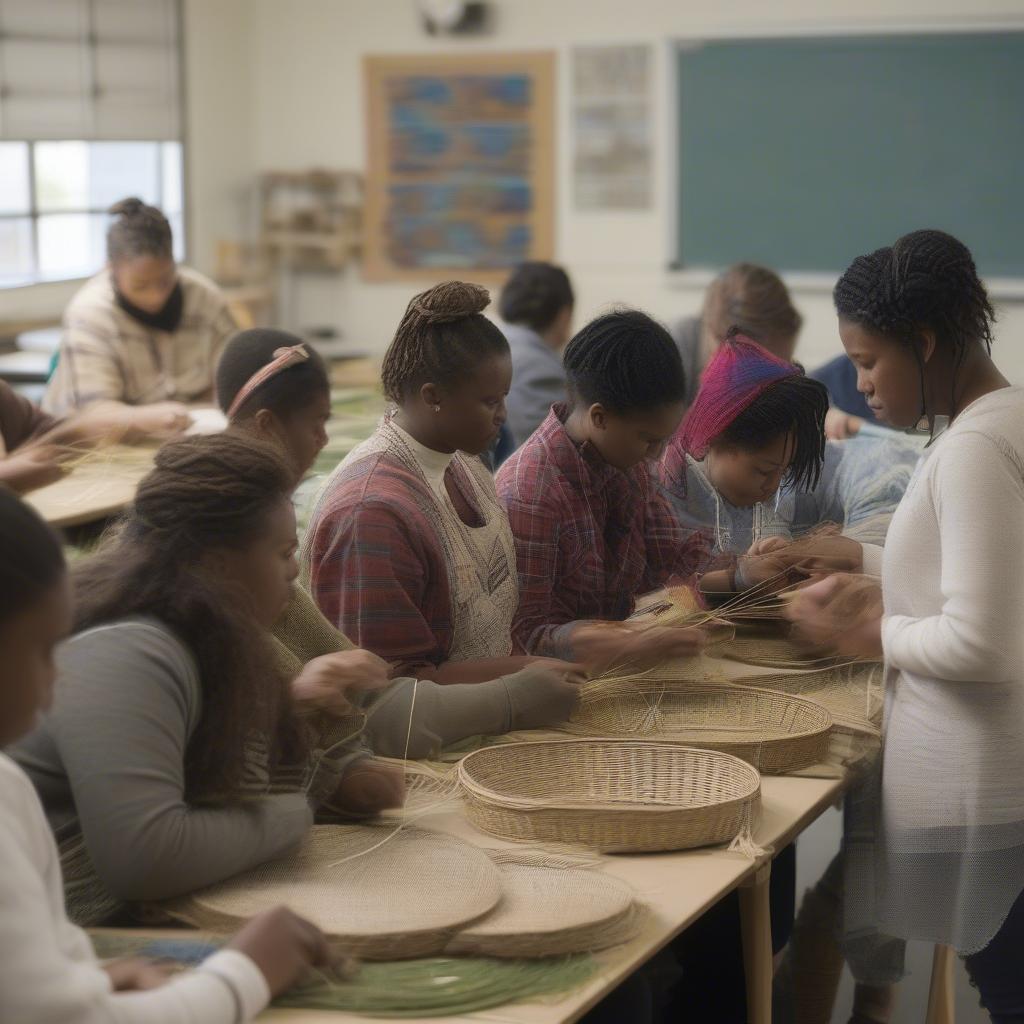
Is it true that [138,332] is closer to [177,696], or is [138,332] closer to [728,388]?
[728,388]

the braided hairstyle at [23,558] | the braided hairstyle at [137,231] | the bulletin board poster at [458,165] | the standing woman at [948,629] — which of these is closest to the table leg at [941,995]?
the standing woman at [948,629]

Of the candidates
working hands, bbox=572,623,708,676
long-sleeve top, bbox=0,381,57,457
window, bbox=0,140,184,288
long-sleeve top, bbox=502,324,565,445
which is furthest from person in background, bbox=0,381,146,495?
window, bbox=0,140,184,288

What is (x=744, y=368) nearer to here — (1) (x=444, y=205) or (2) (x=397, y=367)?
(2) (x=397, y=367)

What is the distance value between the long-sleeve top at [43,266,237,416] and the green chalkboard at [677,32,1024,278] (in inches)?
133

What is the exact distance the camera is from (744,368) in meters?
2.68

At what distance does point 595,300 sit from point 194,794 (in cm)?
642

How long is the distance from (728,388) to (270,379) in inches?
31.7

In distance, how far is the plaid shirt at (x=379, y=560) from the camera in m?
2.08

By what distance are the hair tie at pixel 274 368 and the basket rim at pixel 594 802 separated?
84cm

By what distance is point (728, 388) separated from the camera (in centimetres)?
266

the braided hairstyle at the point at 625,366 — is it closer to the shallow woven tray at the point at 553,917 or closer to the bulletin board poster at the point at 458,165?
the shallow woven tray at the point at 553,917

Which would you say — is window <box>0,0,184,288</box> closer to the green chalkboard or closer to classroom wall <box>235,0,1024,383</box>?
classroom wall <box>235,0,1024,383</box>

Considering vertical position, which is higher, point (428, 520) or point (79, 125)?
point (79, 125)

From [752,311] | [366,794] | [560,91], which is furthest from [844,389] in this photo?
[560,91]
